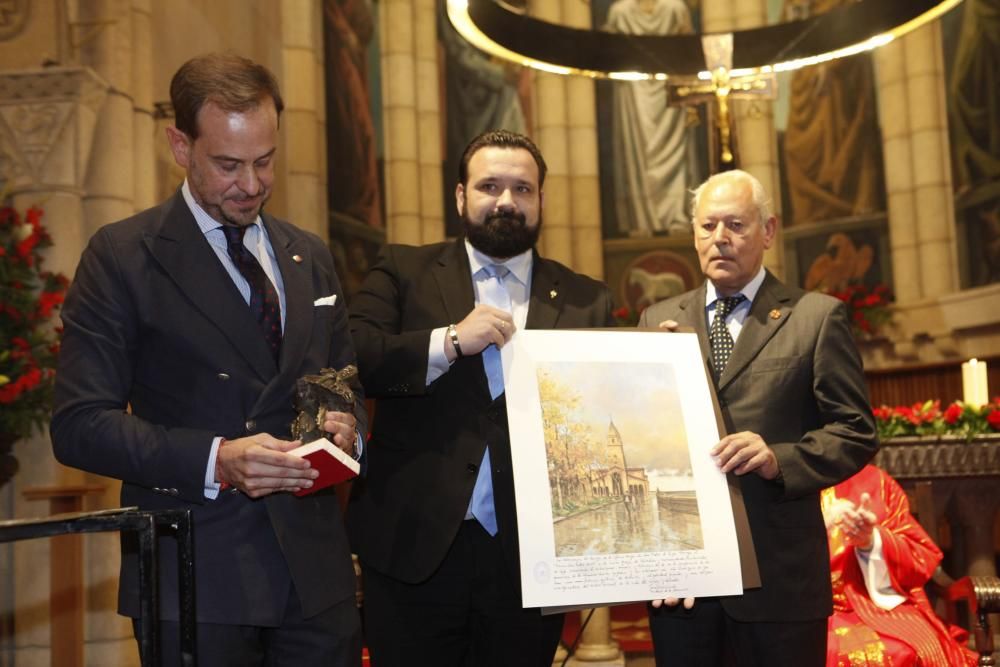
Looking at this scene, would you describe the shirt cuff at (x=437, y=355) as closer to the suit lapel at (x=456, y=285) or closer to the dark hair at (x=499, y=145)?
the suit lapel at (x=456, y=285)

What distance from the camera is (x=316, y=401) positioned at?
6.61 ft

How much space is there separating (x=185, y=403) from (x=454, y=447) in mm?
821

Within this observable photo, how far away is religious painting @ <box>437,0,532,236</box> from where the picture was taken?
1238 cm

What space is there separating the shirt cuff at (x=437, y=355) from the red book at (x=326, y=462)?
64cm

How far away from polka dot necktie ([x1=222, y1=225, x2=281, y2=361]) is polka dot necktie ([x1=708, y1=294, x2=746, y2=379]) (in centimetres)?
129

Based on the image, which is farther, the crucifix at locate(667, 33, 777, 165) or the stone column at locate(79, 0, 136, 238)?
the stone column at locate(79, 0, 136, 238)

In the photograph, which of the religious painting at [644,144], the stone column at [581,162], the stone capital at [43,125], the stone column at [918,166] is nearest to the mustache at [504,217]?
the stone capital at [43,125]

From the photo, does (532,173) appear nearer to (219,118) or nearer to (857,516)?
(219,118)

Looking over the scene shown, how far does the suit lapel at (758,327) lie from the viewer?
2.84m

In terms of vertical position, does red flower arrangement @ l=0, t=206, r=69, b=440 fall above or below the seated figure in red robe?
above

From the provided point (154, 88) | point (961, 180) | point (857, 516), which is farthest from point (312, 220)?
point (857, 516)

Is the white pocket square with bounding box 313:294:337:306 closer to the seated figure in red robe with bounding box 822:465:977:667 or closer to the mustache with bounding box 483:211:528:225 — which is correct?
the mustache with bounding box 483:211:528:225

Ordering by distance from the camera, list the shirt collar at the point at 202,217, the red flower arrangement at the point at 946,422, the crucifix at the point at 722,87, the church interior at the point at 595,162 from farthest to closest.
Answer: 1. the crucifix at the point at 722,87
2. the church interior at the point at 595,162
3. the red flower arrangement at the point at 946,422
4. the shirt collar at the point at 202,217

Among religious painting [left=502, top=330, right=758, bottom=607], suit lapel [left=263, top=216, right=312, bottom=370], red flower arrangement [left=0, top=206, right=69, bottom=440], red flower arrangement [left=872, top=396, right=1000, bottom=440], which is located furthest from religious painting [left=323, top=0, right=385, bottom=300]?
suit lapel [left=263, top=216, right=312, bottom=370]
